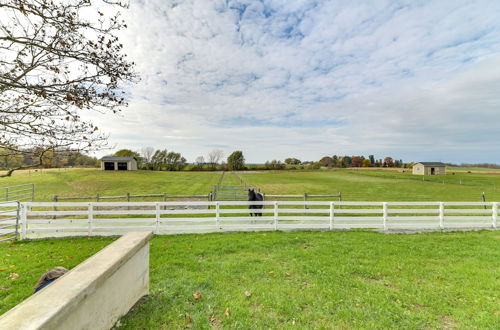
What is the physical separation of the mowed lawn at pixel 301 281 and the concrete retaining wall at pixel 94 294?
1.17 ft

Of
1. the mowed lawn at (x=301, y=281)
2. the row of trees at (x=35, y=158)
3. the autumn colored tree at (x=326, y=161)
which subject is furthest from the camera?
the autumn colored tree at (x=326, y=161)

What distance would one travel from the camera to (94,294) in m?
2.51

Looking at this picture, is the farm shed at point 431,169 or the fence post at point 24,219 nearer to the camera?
the fence post at point 24,219

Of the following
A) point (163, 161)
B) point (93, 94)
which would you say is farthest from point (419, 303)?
point (163, 161)

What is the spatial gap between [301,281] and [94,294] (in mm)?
3501

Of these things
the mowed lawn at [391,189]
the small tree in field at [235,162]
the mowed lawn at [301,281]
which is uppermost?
the small tree in field at [235,162]

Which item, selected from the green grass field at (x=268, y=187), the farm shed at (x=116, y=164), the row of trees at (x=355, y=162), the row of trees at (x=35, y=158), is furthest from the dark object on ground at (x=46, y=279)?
the row of trees at (x=355, y=162)

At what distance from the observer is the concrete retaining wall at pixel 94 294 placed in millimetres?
1875

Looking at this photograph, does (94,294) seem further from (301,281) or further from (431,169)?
(431,169)

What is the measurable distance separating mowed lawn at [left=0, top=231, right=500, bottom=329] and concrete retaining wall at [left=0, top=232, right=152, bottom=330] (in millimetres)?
357

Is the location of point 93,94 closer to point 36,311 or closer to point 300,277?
point 36,311

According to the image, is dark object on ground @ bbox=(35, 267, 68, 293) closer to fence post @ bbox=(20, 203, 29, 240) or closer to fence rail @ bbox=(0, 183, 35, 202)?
fence post @ bbox=(20, 203, 29, 240)

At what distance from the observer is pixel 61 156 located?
14.5 ft

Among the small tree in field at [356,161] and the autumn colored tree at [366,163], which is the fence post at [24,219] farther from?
the autumn colored tree at [366,163]
